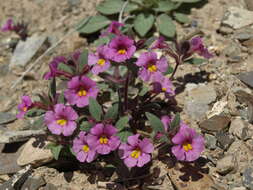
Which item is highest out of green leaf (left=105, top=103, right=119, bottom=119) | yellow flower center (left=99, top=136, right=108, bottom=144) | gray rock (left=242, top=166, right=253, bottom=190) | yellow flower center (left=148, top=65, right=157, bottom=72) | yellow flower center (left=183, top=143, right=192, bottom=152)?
yellow flower center (left=148, top=65, right=157, bottom=72)

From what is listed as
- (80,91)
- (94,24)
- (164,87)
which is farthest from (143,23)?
(80,91)

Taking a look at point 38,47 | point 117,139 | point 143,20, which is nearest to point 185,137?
point 117,139

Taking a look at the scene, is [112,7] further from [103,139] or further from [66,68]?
[103,139]

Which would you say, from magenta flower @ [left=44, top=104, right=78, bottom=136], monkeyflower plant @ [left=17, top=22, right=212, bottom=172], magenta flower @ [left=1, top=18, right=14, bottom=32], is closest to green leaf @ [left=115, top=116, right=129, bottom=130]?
monkeyflower plant @ [left=17, top=22, right=212, bottom=172]

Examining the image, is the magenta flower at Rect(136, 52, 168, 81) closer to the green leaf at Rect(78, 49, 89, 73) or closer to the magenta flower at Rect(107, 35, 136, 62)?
the magenta flower at Rect(107, 35, 136, 62)

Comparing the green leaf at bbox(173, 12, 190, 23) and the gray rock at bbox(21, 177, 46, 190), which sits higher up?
the green leaf at bbox(173, 12, 190, 23)
